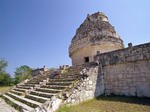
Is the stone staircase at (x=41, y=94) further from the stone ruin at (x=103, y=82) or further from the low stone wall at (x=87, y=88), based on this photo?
the low stone wall at (x=87, y=88)

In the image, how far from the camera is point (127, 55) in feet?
28.5

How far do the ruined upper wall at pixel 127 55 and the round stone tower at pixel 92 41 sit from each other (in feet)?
13.1

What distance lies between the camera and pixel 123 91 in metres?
8.91

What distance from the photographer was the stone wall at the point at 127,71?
7.85 meters

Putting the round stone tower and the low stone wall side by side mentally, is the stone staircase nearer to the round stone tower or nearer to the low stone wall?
the low stone wall

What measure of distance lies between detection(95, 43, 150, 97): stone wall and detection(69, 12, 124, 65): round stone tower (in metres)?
4.07

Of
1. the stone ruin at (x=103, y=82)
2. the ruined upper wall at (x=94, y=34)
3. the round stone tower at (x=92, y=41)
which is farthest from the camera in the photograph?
the ruined upper wall at (x=94, y=34)

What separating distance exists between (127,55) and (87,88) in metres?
2.86

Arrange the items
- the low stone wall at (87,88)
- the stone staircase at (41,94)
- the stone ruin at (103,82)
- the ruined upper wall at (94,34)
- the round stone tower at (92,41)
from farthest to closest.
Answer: the ruined upper wall at (94,34) < the round stone tower at (92,41) < the low stone wall at (87,88) < the stone staircase at (41,94) < the stone ruin at (103,82)

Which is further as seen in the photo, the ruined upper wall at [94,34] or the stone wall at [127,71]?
the ruined upper wall at [94,34]

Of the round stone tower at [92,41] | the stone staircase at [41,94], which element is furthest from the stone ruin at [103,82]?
the round stone tower at [92,41]

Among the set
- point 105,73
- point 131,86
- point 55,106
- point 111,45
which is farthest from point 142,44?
point 111,45

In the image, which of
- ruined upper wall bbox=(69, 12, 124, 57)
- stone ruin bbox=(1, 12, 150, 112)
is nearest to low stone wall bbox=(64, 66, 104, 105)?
stone ruin bbox=(1, 12, 150, 112)

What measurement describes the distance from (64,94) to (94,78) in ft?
7.87
